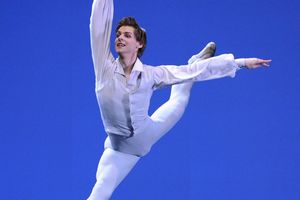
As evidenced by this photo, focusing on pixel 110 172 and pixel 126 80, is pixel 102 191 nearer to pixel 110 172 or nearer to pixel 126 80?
pixel 110 172

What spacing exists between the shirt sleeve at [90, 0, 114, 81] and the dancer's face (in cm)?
8

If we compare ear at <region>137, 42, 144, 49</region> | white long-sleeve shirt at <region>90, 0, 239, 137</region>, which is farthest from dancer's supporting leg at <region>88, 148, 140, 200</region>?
ear at <region>137, 42, 144, 49</region>

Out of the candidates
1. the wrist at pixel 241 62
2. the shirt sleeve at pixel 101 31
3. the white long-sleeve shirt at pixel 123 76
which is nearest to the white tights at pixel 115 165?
the white long-sleeve shirt at pixel 123 76

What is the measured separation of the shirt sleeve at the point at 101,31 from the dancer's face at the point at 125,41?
0.27 ft

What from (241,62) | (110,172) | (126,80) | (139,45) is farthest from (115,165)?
(241,62)

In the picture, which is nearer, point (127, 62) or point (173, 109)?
point (127, 62)

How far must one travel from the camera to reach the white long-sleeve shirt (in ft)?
7.39

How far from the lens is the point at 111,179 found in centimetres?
250

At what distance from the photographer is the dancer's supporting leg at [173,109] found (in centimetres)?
267

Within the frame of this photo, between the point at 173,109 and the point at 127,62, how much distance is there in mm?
457

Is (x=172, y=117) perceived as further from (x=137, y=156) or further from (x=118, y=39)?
(x=118, y=39)

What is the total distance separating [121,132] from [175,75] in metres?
0.35

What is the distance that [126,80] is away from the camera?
238 centimetres

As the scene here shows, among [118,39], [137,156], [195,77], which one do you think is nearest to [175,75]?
[195,77]
